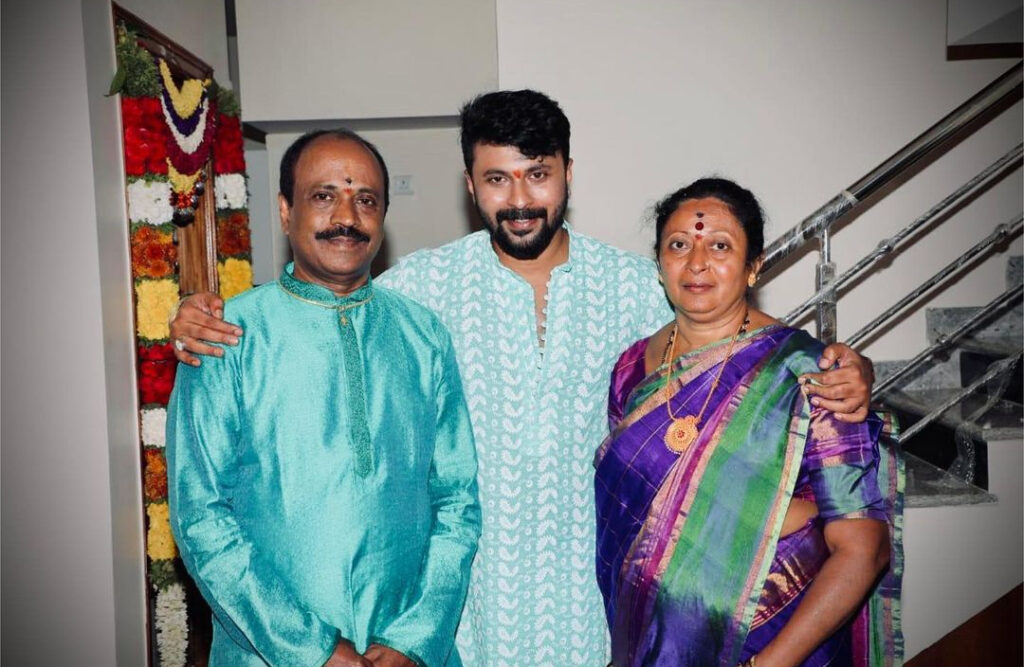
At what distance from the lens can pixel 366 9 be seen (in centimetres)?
405

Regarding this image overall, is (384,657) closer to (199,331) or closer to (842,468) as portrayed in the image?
(199,331)

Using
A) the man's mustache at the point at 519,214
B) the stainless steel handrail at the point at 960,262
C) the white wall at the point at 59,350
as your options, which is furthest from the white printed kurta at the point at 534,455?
the white wall at the point at 59,350

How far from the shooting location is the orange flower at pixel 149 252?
2.94 m

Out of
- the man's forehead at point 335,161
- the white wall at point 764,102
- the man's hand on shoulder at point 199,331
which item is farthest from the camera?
the white wall at point 764,102

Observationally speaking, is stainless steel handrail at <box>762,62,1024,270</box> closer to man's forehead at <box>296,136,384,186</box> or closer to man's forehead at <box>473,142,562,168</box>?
man's forehead at <box>473,142,562,168</box>

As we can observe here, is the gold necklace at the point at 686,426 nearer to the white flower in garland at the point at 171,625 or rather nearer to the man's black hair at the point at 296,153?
the man's black hair at the point at 296,153

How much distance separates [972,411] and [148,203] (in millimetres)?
3243

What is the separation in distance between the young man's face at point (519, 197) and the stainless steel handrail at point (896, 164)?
767 mm

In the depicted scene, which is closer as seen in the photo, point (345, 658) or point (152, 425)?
point (345, 658)

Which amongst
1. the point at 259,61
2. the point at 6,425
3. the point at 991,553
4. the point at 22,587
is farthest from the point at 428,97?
the point at 991,553

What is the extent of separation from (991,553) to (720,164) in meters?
2.01

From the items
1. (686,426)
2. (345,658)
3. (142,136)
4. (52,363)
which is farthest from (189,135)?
(686,426)

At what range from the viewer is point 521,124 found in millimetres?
1815

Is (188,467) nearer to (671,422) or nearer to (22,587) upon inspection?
(671,422)
